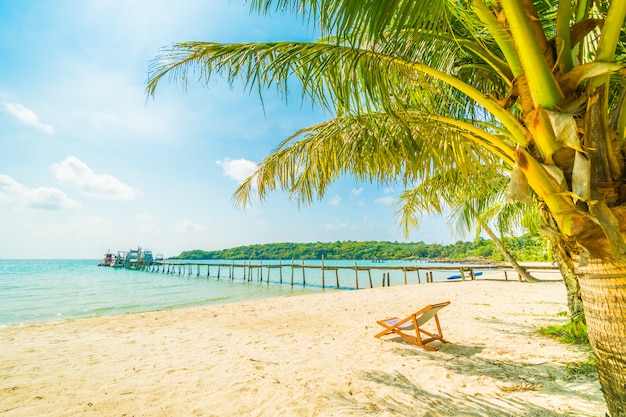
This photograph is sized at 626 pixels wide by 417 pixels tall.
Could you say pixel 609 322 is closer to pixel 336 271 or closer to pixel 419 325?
pixel 419 325

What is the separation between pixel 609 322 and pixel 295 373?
314 cm

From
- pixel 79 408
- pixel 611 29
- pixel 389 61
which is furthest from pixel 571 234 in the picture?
pixel 79 408

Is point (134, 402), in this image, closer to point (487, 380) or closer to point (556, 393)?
point (487, 380)

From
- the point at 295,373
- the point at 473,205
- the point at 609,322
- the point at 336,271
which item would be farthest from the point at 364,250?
the point at 609,322

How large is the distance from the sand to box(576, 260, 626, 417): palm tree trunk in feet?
4.10

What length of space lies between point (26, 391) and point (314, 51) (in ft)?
15.3

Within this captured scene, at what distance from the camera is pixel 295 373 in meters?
3.78

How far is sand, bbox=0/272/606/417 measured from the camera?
286cm

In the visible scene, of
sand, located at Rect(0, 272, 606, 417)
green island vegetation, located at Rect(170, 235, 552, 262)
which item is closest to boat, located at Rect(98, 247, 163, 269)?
green island vegetation, located at Rect(170, 235, 552, 262)

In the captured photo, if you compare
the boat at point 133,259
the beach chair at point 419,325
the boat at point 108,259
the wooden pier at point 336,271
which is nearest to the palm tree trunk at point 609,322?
the beach chair at point 419,325

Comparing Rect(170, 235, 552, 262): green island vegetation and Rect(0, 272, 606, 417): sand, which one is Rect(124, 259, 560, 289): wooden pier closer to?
Rect(0, 272, 606, 417): sand

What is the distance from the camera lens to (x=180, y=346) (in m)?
5.30

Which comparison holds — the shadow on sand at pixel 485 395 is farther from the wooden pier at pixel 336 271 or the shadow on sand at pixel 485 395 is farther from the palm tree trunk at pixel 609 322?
the wooden pier at pixel 336 271

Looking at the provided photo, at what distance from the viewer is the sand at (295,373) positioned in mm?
2861
